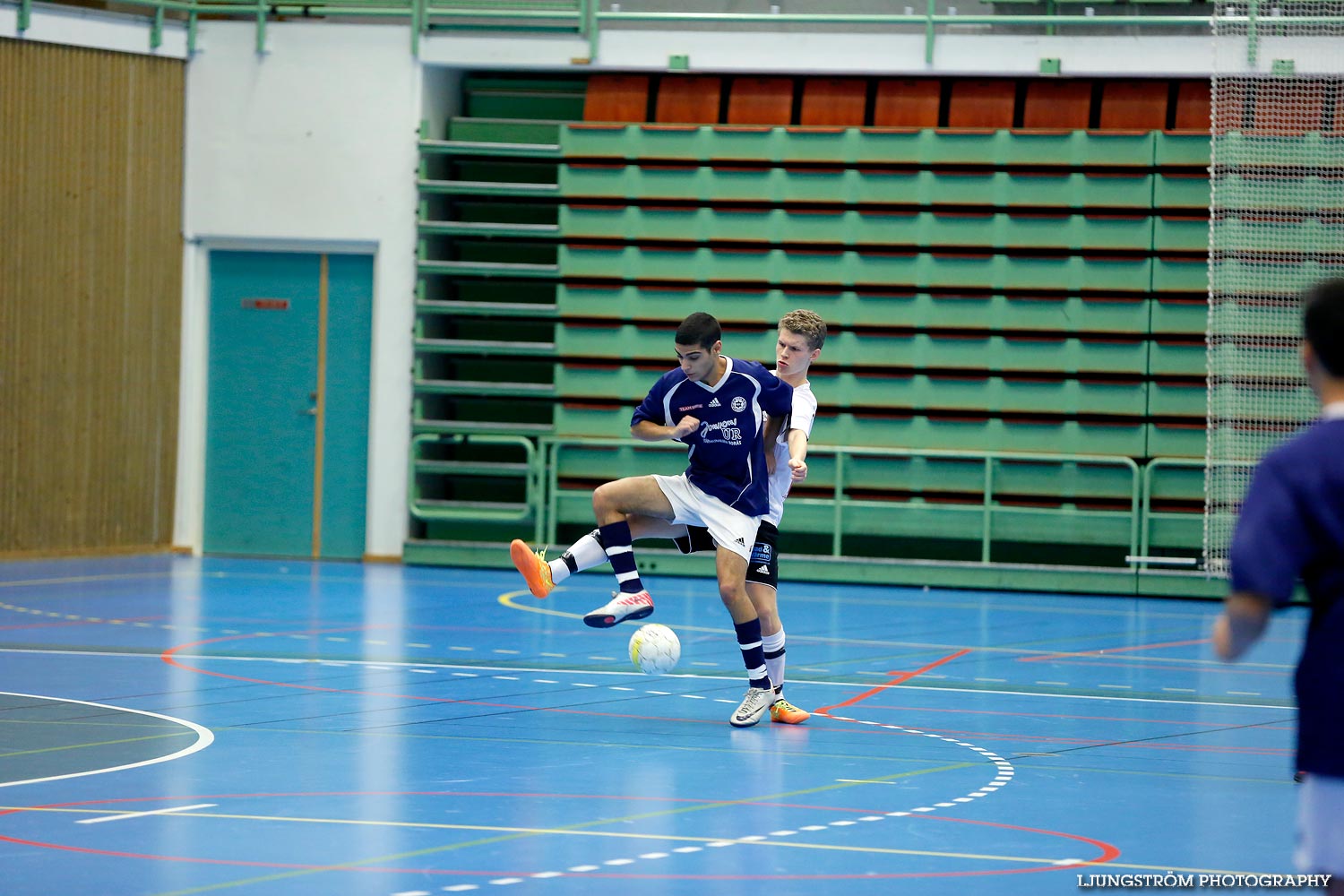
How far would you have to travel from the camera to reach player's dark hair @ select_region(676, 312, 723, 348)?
7.37 m

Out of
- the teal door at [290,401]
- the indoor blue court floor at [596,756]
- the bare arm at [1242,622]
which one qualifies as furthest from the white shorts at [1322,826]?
the teal door at [290,401]

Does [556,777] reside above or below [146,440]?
below

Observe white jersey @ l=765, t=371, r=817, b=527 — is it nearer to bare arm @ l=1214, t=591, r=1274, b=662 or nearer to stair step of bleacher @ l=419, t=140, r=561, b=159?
bare arm @ l=1214, t=591, r=1274, b=662

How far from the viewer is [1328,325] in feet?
9.77

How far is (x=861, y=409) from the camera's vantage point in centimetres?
1566

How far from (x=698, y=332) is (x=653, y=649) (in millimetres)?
1419

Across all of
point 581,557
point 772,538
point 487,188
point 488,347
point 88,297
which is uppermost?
point 487,188

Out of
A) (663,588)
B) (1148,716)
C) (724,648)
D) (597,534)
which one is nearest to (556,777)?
(597,534)

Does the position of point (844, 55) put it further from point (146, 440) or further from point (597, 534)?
point (597, 534)

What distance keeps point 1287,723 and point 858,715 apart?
6.58 ft

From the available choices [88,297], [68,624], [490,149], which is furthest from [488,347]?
[68,624]

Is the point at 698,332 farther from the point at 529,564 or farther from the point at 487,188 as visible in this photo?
the point at 487,188

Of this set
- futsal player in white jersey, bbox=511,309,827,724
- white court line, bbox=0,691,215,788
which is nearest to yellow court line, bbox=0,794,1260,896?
white court line, bbox=0,691,215,788

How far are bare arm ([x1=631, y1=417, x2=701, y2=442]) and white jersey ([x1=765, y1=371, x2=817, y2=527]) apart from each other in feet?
1.68
